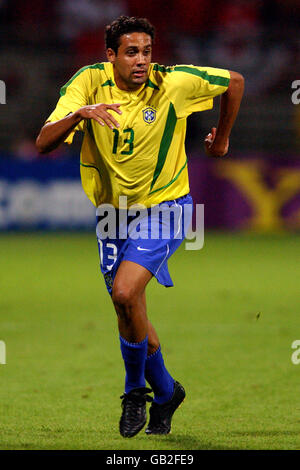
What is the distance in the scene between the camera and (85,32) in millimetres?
20531

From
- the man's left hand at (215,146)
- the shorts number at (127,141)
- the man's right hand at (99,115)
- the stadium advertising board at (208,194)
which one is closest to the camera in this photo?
the man's right hand at (99,115)

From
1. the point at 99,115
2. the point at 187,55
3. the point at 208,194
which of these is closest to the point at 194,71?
the point at 99,115

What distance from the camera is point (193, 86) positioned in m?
5.04

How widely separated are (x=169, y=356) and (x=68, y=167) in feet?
34.1

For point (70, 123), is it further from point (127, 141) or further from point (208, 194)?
point (208, 194)

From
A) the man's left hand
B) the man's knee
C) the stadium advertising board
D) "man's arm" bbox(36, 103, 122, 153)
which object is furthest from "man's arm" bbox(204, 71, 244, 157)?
the stadium advertising board

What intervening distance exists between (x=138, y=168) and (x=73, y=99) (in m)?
0.51

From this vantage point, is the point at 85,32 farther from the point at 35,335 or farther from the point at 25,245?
the point at 35,335

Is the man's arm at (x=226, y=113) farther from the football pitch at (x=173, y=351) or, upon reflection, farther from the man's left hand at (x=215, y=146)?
the football pitch at (x=173, y=351)

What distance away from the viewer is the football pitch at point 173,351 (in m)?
4.90

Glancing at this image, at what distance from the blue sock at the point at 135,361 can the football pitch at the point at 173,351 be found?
0.95 feet

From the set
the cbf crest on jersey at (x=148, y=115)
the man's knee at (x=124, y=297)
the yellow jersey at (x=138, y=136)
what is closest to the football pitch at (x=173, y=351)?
the man's knee at (x=124, y=297)

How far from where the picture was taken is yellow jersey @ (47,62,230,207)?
192 inches
